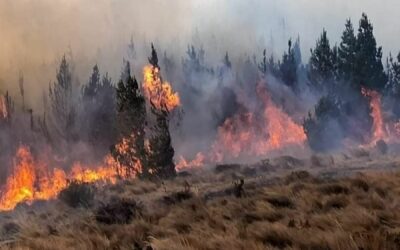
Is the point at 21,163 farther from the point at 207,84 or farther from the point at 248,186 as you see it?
the point at 248,186

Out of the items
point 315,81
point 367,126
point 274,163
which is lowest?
point 274,163

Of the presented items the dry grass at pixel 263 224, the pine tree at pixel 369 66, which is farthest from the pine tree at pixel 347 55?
the dry grass at pixel 263 224

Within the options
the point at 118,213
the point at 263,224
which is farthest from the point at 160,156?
the point at 263,224

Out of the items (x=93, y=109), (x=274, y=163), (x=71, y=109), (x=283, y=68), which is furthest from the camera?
(x=71, y=109)

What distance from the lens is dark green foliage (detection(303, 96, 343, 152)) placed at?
1831 inches

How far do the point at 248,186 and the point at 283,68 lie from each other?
5205 cm

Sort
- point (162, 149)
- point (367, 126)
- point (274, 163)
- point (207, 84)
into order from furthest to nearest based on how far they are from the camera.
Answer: point (207, 84) < point (367, 126) < point (274, 163) < point (162, 149)

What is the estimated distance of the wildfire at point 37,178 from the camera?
43338mm

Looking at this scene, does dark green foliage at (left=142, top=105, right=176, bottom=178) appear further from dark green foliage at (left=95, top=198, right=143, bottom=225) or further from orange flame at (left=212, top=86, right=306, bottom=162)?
orange flame at (left=212, top=86, right=306, bottom=162)

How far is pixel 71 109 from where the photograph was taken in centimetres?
7431

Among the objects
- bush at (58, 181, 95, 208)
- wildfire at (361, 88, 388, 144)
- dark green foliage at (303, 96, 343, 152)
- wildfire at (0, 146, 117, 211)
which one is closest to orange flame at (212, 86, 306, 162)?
dark green foliage at (303, 96, 343, 152)

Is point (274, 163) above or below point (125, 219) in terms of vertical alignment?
above

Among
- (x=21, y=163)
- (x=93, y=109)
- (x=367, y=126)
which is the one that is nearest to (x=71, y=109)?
(x=93, y=109)

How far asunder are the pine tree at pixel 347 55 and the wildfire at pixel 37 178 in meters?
24.2
